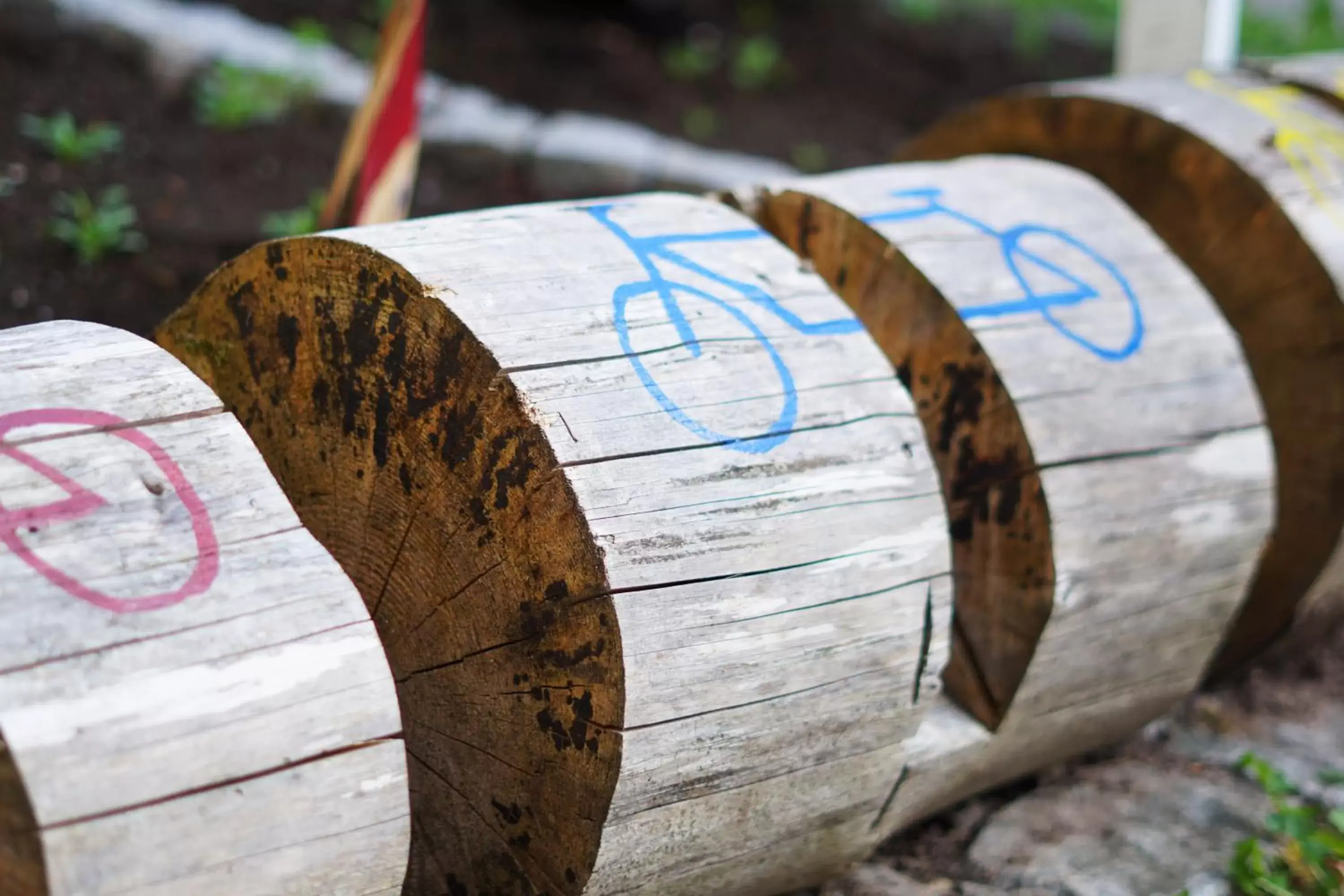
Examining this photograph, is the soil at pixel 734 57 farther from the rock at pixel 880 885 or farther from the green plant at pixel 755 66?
the rock at pixel 880 885

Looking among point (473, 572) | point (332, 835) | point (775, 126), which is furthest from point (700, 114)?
point (332, 835)

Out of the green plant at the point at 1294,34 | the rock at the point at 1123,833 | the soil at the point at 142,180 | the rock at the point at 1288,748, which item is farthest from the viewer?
the green plant at the point at 1294,34

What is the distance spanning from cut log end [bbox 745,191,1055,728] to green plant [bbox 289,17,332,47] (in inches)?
97.4

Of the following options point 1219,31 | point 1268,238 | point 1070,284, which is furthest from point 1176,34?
point 1070,284

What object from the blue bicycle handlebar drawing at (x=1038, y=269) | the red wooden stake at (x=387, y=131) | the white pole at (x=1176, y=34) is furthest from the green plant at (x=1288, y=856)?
the white pole at (x=1176, y=34)

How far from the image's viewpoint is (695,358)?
5.09 feet

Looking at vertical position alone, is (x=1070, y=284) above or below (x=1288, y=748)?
above

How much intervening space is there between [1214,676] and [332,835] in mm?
1937

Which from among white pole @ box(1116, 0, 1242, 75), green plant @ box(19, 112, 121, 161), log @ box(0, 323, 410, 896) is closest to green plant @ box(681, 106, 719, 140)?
white pole @ box(1116, 0, 1242, 75)

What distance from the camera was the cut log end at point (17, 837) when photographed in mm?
1085

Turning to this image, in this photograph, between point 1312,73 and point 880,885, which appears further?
point 1312,73

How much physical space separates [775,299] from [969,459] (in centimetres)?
42

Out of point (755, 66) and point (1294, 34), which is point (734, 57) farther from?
point (1294, 34)

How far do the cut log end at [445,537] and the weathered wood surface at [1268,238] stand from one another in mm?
1521
